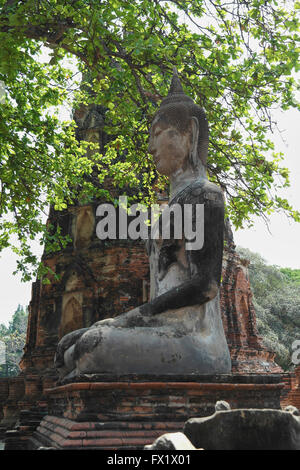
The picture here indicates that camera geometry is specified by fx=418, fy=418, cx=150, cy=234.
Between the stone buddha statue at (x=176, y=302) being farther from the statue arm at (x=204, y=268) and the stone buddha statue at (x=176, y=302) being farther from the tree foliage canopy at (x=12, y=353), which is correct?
the tree foliage canopy at (x=12, y=353)

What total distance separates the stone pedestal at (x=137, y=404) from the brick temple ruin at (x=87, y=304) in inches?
294

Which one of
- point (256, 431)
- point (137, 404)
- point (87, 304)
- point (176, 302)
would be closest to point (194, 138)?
point (176, 302)

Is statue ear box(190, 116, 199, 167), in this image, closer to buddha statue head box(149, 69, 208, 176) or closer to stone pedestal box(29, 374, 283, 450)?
buddha statue head box(149, 69, 208, 176)

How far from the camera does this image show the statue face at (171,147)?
3691 mm

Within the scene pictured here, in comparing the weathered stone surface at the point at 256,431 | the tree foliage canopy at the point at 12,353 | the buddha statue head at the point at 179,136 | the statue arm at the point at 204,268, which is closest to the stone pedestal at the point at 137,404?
the statue arm at the point at 204,268

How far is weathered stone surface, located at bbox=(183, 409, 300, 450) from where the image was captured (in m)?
1.56

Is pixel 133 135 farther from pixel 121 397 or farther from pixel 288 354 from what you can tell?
pixel 288 354

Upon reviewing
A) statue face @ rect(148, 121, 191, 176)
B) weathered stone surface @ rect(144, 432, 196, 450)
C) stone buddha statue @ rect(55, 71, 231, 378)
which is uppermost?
statue face @ rect(148, 121, 191, 176)

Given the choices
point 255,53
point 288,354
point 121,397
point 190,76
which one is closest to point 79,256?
point 190,76

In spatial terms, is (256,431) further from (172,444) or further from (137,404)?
(137,404)

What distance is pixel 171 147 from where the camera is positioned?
3.69 metres

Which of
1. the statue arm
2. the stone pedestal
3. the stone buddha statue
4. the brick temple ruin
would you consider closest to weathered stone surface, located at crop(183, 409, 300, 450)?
the stone pedestal

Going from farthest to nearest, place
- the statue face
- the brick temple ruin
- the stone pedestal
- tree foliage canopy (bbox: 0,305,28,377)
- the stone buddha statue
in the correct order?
tree foliage canopy (bbox: 0,305,28,377)
the brick temple ruin
the statue face
the stone buddha statue
the stone pedestal

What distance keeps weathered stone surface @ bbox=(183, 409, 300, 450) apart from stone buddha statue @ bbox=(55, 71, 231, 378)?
1.07 m
